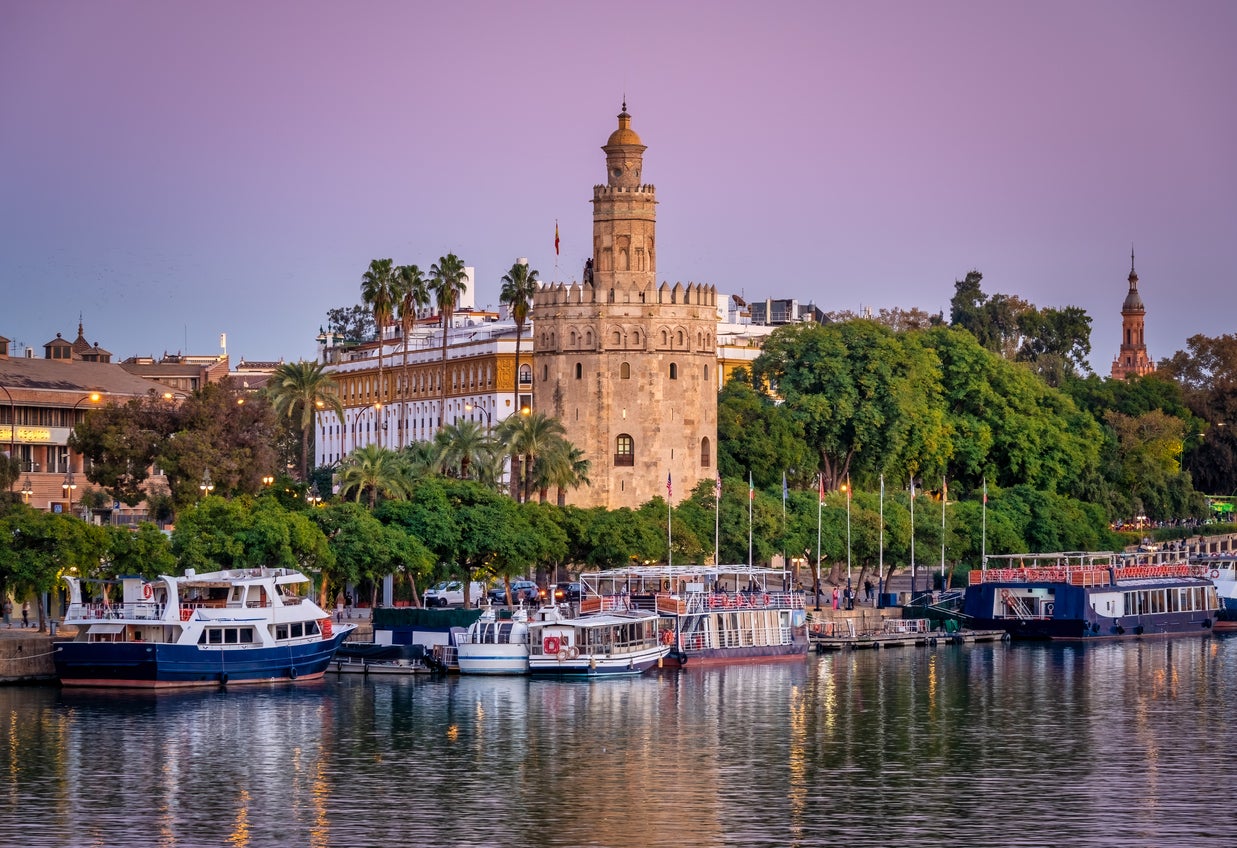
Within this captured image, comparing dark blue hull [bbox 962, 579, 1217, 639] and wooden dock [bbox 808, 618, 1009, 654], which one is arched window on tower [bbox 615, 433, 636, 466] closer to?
wooden dock [bbox 808, 618, 1009, 654]

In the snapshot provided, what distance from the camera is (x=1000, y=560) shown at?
379 feet

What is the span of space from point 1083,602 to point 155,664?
4437cm

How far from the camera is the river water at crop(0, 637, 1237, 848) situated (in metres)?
50.5

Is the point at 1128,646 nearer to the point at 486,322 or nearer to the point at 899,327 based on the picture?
the point at 899,327

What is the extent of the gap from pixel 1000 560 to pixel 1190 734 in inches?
1936

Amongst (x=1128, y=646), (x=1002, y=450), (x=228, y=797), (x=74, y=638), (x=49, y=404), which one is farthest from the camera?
(x=1002, y=450)

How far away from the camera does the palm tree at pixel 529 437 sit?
9956cm

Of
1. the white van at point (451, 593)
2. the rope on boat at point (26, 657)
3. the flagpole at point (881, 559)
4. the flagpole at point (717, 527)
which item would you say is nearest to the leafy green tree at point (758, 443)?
the flagpole at point (881, 559)

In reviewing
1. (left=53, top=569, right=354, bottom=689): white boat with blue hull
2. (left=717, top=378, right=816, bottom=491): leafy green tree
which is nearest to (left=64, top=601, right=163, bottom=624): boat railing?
(left=53, top=569, right=354, bottom=689): white boat with blue hull

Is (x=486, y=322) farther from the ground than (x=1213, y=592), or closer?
farther from the ground

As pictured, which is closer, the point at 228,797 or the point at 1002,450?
the point at 228,797

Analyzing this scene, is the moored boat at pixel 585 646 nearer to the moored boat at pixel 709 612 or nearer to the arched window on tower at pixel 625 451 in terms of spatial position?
the moored boat at pixel 709 612

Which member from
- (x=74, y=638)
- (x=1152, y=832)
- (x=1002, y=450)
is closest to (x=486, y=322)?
(x=1002, y=450)

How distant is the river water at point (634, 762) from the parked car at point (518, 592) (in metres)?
13.1
